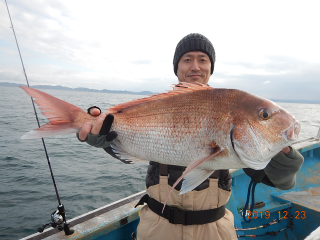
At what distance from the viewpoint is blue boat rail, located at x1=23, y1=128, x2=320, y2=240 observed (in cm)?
287

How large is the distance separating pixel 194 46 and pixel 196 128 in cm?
162

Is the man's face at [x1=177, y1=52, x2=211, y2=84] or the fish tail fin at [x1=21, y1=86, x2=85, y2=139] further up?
the man's face at [x1=177, y1=52, x2=211, y2=84]

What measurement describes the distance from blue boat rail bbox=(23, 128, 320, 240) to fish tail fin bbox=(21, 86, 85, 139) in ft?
5.34

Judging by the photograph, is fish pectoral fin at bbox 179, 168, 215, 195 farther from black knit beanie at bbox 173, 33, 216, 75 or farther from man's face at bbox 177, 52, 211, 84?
black knit beanie at bbox 173, 33, 216, 75

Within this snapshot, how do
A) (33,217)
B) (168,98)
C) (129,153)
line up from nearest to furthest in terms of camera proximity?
(168,98) < (129,153) < (33,217)

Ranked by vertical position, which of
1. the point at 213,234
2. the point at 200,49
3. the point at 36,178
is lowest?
the point at 36,178

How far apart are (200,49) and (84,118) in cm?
185

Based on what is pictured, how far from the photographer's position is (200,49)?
9.30ft

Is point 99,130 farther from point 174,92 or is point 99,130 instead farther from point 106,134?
point 174,92

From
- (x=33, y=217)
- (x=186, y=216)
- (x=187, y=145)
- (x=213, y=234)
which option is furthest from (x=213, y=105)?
(x=33, y=217)

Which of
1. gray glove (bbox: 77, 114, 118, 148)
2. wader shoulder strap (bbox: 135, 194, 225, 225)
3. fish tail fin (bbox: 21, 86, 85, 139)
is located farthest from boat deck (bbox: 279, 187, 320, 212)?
fish tail fin (bbox: 21, 86, 85, 139)

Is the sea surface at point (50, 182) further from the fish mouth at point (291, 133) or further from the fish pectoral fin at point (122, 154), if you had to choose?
the fish mouth at point (291, 133)

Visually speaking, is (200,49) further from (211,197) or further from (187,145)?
(211,197)

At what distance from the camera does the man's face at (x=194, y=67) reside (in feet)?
8.71
